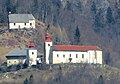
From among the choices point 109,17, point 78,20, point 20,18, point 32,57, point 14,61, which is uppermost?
point 109,17

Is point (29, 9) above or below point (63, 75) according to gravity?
above

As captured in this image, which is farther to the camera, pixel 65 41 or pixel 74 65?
pixel 65 41

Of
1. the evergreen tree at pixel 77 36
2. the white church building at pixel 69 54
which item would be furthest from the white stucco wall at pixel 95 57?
the evergreen tree at pixel 77 36

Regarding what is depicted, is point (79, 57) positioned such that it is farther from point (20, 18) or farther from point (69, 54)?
point (20, 18)

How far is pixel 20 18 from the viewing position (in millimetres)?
163750

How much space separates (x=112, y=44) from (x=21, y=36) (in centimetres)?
→ 2361

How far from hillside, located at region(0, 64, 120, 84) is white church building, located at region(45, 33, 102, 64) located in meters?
3.00

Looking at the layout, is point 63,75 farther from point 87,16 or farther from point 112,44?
point 87,16

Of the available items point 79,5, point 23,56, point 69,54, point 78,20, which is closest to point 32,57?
point 23,56

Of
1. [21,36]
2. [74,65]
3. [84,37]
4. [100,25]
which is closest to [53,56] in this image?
[74,65]

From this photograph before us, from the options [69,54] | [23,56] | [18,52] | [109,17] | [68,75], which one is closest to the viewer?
[68,75]

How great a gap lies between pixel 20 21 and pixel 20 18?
1270 millimetres

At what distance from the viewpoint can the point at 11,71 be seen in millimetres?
142375

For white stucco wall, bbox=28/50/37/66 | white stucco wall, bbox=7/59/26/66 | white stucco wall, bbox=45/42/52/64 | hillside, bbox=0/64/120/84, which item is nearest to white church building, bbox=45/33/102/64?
white stucco wall, bbox=45/42/52/64
